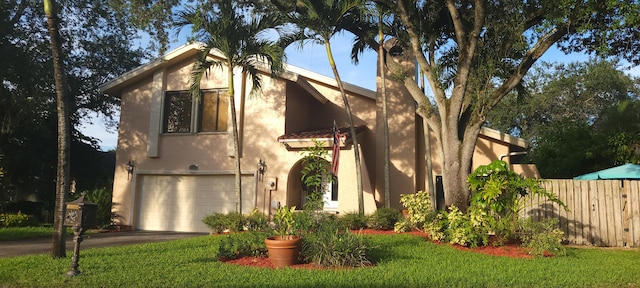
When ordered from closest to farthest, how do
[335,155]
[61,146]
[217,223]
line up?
[61,146] → [217,223] → [335,155]

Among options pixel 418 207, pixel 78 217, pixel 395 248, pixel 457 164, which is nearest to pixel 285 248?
pixel 395 248

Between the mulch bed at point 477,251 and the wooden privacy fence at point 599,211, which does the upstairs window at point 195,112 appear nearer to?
the mulch bed at point 477,251

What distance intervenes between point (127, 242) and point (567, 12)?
490 inches

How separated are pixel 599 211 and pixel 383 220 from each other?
5325 millimetres

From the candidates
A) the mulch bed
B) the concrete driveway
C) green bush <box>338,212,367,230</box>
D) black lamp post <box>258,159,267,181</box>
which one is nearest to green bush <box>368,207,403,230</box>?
green bush <box>338,212,367,230</box>

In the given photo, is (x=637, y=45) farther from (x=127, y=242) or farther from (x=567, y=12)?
(x=127, y=242)

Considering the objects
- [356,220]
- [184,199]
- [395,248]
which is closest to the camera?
[395,248]

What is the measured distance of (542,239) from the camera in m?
9.25

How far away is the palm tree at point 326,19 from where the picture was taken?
522 inches

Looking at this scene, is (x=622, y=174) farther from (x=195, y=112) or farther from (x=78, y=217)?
(x=195, y=112)

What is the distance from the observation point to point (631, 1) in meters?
10.3

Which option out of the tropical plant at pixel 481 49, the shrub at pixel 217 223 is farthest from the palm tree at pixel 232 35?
the tropical plant at pixel 481 49

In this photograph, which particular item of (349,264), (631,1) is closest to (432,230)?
(349,264)

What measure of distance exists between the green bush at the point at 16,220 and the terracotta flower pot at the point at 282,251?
42.7 ft
